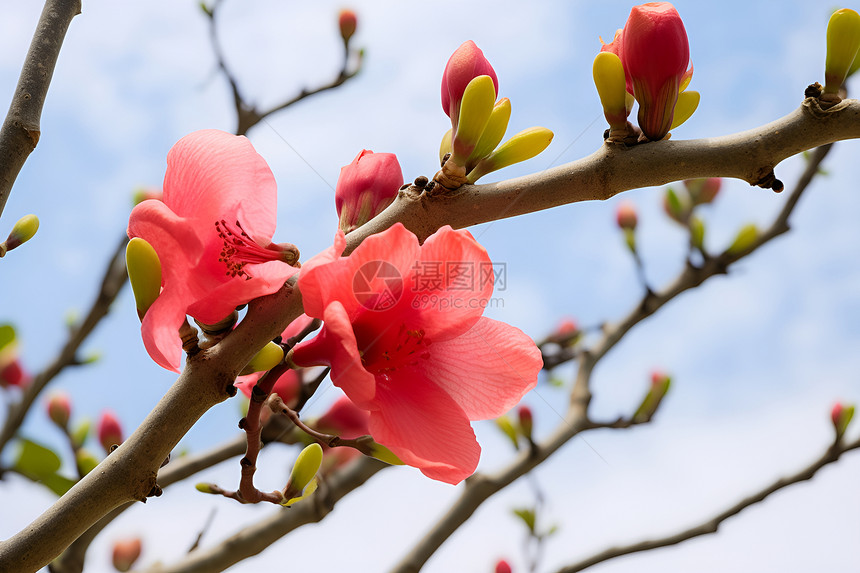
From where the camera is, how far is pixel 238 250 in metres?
0.50

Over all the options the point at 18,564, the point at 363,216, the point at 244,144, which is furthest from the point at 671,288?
the point at 18,564

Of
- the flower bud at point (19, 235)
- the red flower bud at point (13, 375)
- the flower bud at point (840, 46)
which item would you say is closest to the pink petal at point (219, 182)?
the flower bud at point (19, 235)

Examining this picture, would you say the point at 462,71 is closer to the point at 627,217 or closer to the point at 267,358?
the point at 267,358

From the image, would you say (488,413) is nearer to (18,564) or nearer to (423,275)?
(423,275)

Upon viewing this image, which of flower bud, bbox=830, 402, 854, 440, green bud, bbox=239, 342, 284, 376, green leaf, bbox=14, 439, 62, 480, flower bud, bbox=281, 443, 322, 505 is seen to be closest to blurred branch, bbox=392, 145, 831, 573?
flower bud, bbox=830, 402, 854, 440

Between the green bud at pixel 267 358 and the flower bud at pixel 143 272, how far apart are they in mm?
89

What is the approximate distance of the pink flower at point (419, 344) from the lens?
1.43ft

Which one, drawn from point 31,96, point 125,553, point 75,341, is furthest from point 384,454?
point 125,553

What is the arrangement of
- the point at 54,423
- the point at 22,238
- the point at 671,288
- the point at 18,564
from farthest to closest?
the point at 671,288 → the point at 54,423 → the point at 22,238 → the point at 18,564

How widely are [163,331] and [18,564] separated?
0.18 m

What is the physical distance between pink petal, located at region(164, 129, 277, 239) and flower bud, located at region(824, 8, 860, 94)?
45cm

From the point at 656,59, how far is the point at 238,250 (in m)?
0.37

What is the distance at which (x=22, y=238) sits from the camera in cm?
76

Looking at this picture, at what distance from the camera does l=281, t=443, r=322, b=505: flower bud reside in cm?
58
